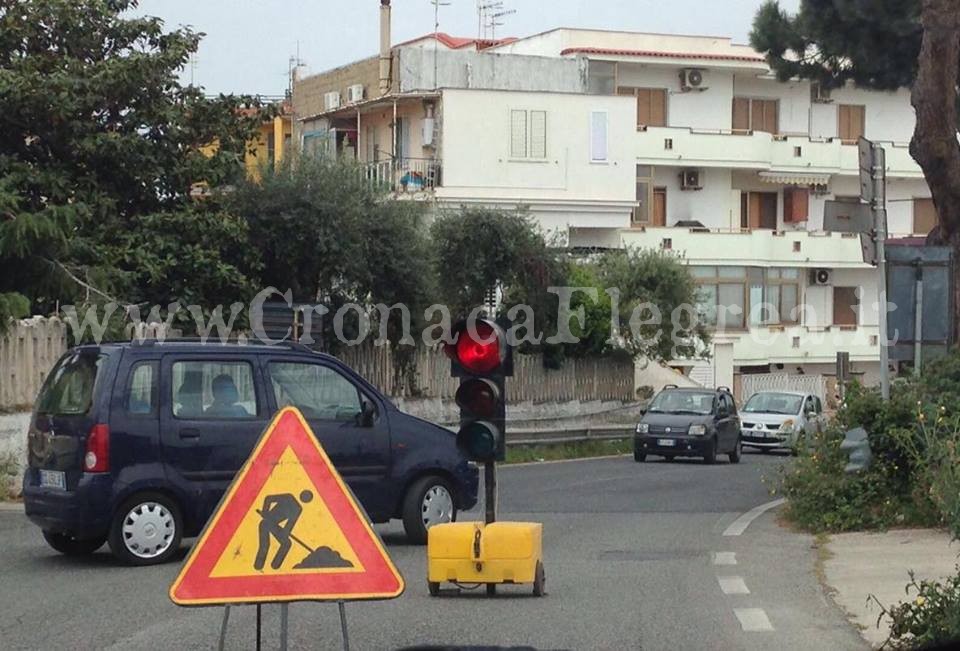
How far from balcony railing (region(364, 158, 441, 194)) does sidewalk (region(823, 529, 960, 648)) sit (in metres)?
31.3

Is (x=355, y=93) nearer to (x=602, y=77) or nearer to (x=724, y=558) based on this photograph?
(x=602, y=77)

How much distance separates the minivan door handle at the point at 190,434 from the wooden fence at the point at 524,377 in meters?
19.7

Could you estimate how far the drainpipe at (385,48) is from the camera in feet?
162

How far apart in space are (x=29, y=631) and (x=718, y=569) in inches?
243

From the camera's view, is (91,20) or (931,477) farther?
(91,20)

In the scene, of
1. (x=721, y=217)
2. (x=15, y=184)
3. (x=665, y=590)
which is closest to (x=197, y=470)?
(x=665, y=590)

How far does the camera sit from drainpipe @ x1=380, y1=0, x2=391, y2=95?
162ft

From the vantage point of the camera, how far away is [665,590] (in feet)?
40.6

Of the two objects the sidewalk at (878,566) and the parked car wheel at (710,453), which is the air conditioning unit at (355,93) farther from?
the sidewalk at (878,566)

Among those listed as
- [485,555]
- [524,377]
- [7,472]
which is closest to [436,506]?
[485,555]

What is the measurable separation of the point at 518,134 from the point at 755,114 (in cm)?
1116

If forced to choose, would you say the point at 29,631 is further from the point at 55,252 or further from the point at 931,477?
the point at 55,252

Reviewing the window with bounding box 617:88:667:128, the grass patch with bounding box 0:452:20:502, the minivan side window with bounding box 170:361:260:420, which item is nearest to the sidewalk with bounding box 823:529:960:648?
the minivan side window with bounding box 170:361:260:420

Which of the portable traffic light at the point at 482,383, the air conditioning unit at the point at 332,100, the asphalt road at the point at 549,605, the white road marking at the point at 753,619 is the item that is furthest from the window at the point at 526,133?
the white road marking at the point at 753,619
